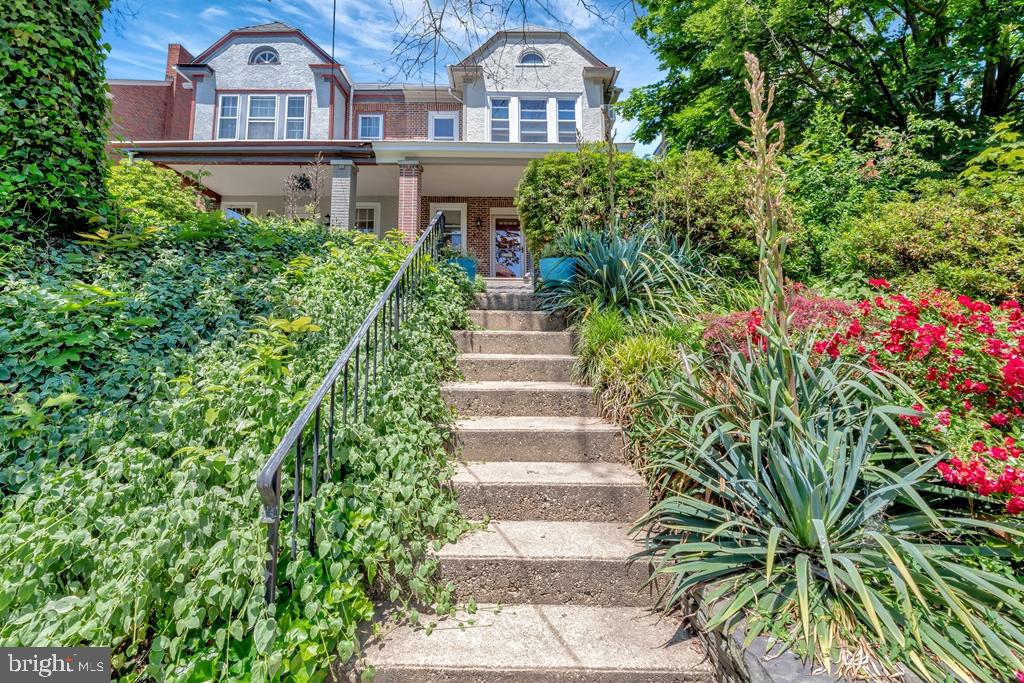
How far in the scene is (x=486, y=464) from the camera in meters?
2.69


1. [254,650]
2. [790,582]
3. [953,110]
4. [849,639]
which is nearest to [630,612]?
[790,582]

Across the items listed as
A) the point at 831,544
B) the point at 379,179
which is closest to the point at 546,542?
the point at 831,544

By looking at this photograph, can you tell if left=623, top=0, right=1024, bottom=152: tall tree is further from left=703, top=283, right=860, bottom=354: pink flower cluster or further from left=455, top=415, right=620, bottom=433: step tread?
left=455, top=415, right=620, bottom=433: step tread

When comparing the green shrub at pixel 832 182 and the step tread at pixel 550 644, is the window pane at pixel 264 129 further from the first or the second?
the step tread at pixel 550 644

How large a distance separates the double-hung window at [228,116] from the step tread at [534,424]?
1459 centimetres

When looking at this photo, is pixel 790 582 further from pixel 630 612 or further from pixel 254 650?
pixel 254 650

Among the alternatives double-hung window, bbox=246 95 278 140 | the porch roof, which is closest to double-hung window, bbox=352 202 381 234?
double-hung window, bbox=246 95 278 140

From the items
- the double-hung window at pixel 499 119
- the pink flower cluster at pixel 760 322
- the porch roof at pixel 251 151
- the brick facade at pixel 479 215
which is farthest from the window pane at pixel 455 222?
the pink flower cluster at pixel 760 322

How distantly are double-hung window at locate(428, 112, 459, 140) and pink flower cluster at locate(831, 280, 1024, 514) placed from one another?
44.5ft

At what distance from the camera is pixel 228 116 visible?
43.5ft

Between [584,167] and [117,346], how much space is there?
4.75 m

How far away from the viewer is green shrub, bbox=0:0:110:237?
123 inches

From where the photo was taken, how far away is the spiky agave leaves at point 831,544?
1.42m

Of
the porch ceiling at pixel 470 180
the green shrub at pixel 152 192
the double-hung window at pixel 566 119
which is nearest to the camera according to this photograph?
the green shrub at pixel 152 192
